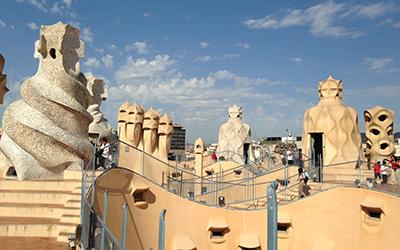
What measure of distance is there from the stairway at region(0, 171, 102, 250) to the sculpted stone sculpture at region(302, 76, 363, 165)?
10.2m

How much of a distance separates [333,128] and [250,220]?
20.2ft

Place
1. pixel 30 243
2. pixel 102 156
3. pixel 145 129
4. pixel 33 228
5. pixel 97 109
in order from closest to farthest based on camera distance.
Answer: pixel 30 243, pixel 33 228, pixel 102 156, pixel 97 109, pixel 145 129

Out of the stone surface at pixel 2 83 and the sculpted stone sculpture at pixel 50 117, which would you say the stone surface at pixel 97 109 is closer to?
the sculpted stone sculpture at pixel 50 117

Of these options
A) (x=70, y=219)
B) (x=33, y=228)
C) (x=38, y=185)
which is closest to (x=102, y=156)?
(x=38, y=185)

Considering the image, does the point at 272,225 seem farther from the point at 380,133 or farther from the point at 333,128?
the point at 380,133

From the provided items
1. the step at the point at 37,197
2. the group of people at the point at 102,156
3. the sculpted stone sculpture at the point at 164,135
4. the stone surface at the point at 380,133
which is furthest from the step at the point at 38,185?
the stone surface at the point at 380,133

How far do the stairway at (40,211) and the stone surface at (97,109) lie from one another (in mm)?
10188

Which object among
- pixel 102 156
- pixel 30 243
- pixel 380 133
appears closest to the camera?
pixel 30 243

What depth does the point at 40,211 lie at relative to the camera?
5.31 m

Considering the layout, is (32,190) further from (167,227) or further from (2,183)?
(167,227)

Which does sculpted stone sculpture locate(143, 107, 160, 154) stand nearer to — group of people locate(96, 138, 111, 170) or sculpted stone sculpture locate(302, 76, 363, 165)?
sculpted stone sculpture locate(302, 76, 363, 165)

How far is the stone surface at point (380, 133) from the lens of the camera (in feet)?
48.0

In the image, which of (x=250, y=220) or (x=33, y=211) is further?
(x=250, y=220)

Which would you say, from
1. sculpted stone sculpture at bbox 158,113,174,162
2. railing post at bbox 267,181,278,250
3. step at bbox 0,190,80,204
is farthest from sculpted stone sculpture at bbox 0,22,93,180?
sculpted stone sculpture at bbox 158,113,174,162
